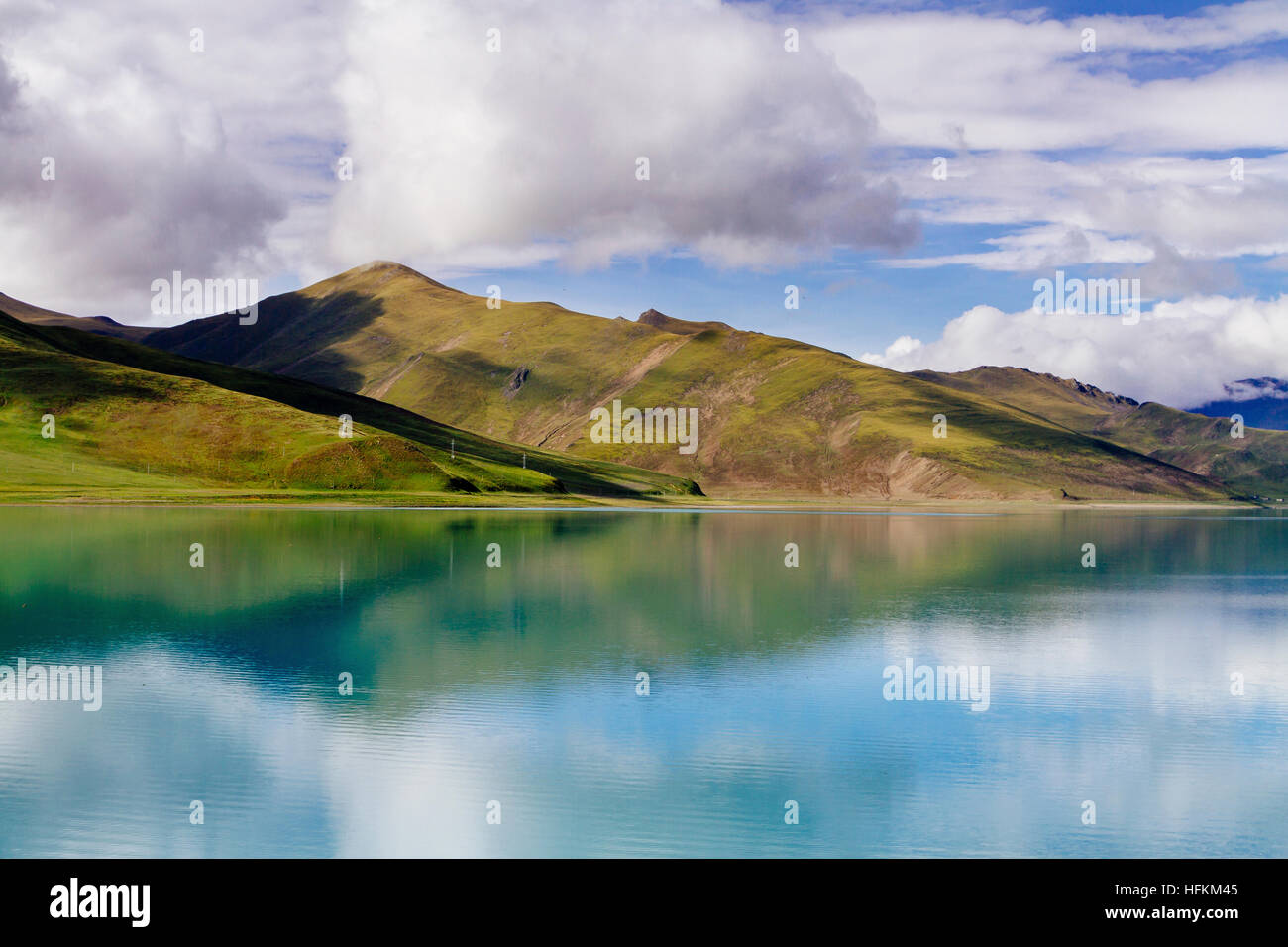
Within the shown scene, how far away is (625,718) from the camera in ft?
101

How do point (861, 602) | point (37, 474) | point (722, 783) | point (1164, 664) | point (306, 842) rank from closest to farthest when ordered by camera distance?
1. point (306, 842)
2. point (722, 783)
3. point (1164, 664)
4. point (861, 602)
5. point (37, 474)

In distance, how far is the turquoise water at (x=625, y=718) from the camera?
71.4 ft

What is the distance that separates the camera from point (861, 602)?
58312 mm

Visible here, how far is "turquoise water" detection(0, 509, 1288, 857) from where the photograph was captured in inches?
857

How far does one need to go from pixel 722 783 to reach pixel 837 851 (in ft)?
14.4

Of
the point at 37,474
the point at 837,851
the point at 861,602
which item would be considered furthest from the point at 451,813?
the point at 37,474

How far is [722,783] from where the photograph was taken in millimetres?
24656
